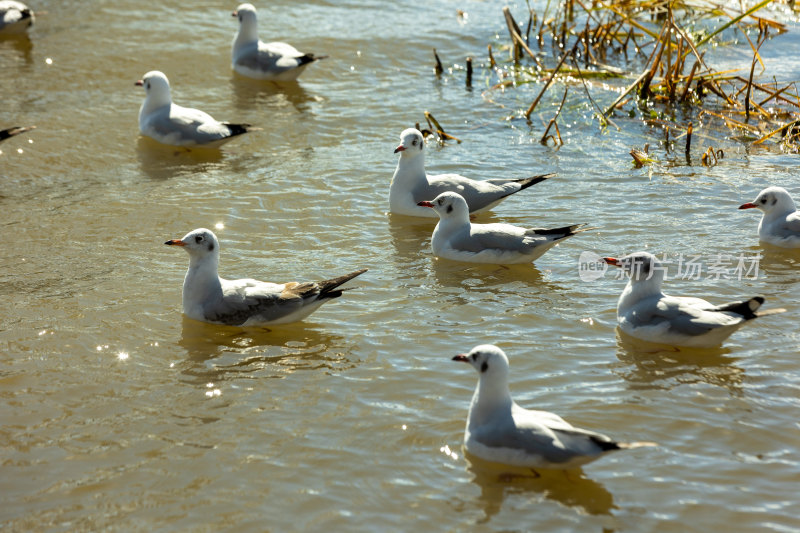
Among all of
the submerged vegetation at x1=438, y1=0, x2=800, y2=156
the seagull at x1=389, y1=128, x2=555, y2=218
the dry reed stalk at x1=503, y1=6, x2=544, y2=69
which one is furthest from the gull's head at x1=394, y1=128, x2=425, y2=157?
the dry reed stalk at x1=503, y1=6, x2=544, y2=69

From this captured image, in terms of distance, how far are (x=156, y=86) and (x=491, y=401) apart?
29.3 feet

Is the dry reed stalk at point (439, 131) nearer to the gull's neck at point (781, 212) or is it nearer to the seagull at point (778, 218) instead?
the seagull at point (778, 218)

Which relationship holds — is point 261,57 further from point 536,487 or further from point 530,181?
point 536,487

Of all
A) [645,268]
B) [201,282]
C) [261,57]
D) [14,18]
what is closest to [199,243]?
[201,282]

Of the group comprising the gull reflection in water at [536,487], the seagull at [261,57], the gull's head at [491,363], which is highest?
the seagull at [261,57]

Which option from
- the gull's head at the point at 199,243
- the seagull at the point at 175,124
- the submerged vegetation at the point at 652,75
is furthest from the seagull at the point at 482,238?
the seagull at the point at 175,124

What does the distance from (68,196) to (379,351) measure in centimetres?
537

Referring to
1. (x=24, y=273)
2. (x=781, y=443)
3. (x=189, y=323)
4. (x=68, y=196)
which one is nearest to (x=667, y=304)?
(x=781, y=443)

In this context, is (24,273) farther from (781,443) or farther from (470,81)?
(470,81)

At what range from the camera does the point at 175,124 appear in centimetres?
1324

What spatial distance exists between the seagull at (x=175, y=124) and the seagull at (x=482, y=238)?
4.12m

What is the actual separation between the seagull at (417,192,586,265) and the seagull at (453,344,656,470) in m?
3.17

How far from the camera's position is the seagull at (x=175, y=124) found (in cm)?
1310

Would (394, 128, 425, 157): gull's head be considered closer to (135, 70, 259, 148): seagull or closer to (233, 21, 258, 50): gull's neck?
(135, 70, 259, 148): seagull
